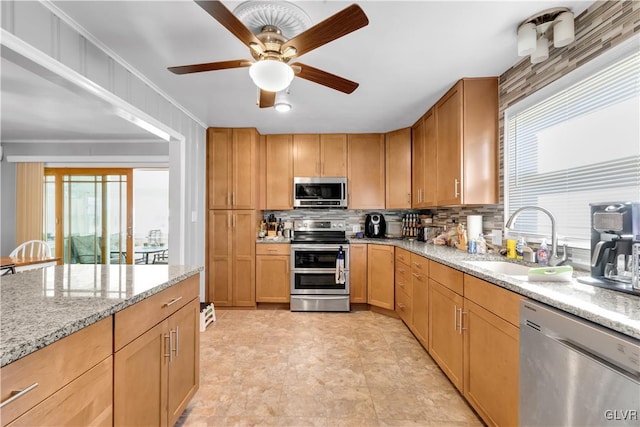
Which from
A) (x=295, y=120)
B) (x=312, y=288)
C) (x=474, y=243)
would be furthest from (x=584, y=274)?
(x=295, y=120)

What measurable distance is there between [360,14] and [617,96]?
1.42 m

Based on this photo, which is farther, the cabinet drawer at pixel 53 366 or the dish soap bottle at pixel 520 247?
the dish soap bottle at pixel 520 247

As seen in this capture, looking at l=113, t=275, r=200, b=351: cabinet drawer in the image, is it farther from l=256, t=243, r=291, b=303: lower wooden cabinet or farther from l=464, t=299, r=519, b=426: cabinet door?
l=256, t=243, r=291, b=303: lower wooden cabinet

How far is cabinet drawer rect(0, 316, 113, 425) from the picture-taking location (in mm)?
641

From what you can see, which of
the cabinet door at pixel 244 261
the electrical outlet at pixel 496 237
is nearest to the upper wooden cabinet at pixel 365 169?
the cabinet door at pixel 244 261

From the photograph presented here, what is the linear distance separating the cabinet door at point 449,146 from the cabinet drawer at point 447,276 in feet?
2.02

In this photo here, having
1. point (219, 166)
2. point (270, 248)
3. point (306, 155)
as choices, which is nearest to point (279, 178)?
point (306, 155)

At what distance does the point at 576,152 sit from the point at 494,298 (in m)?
1.06

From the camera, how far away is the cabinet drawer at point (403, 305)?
2.78m

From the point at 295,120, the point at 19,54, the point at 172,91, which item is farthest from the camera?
the point at 295,120

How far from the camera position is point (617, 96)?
1.40m

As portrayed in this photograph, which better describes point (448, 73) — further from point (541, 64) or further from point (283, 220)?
point (283, 220)

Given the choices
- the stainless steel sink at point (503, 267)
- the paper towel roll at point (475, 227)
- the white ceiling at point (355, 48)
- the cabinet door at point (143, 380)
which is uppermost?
the white ceiling at point (355, 48)

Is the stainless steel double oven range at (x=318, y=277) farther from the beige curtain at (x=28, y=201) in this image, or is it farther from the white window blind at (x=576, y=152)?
the beige curtain at (x=28, y=201)
